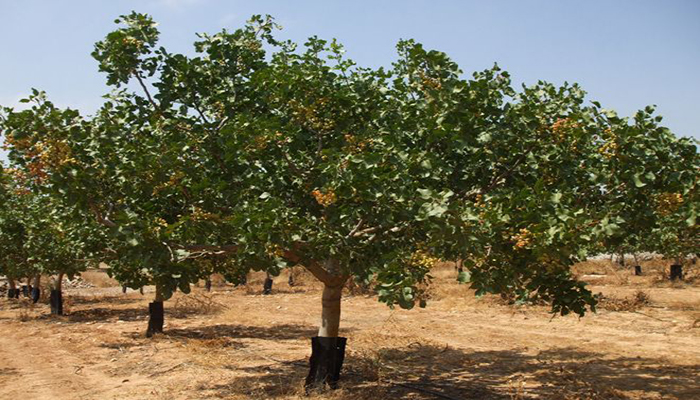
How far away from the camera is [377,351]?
50.5 ft

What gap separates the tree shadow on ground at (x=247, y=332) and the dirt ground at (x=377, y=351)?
0.04 metres

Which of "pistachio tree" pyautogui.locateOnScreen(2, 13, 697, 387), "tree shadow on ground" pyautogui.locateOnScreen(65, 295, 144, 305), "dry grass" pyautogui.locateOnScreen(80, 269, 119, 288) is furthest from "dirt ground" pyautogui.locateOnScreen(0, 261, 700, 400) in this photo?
"dry grass" pyautogui.locateOnScreen(80, 269, 119, 288)

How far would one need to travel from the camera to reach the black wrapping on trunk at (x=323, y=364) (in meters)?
10.7

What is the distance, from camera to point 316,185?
8.77 metres

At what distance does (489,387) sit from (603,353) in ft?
17.1

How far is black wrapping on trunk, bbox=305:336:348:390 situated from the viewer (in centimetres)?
1067

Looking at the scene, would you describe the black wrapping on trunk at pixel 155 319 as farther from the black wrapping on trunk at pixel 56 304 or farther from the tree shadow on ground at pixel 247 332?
the black wrapping on trunk at pixel 56 304

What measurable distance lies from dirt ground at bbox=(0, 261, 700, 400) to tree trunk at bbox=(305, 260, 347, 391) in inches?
12.4

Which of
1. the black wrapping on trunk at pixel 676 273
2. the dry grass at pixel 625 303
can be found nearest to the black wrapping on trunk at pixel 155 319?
the dry grass at pixel 625 303

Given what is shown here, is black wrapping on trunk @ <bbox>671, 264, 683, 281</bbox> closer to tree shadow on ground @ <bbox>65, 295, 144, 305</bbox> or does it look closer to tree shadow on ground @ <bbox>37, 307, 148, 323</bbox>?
tree shadow on ground @ <bbox>37, 307, 148, 323</bbox>

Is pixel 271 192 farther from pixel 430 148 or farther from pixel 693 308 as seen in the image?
pixel 693 308

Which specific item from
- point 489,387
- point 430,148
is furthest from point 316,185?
point 489,387

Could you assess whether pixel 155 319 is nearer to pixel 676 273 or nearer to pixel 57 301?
pixel 57 301

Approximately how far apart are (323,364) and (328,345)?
345mm
